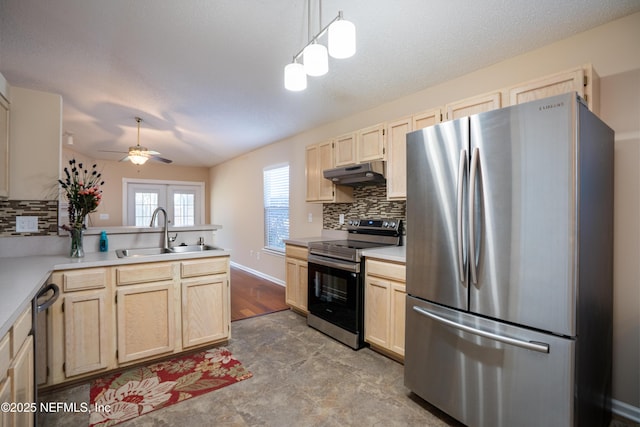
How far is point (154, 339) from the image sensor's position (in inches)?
93.6

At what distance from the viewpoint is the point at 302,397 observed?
2.01 meters

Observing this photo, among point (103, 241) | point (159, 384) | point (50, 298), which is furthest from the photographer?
point (103, 241)

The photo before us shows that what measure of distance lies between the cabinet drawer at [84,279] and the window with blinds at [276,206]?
2.92 m

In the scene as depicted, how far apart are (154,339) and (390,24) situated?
2.93m

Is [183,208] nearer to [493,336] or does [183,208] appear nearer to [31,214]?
[31,214]

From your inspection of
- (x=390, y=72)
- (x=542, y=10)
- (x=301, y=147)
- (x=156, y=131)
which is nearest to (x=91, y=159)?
→ (x=156, y=131)

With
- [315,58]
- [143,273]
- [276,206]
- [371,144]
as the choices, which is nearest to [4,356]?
[143,273]

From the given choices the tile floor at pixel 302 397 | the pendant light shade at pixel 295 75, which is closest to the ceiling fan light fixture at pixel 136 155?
the tile floor at pixel 302 397

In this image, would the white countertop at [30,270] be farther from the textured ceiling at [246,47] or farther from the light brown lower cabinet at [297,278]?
the textured ceiling at [246,47]

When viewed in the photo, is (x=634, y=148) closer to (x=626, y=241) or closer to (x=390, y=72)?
(x=626, y=241)

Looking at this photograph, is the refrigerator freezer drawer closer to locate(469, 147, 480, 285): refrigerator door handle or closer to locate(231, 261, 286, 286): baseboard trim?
locate(469, 147, 480, 285): refrigerator door handle

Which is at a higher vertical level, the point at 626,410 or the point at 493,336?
the point at 493,336

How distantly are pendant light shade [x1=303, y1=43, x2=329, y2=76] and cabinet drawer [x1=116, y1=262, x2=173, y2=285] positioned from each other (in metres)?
1.89

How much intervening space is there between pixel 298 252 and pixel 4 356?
2.56 metres
